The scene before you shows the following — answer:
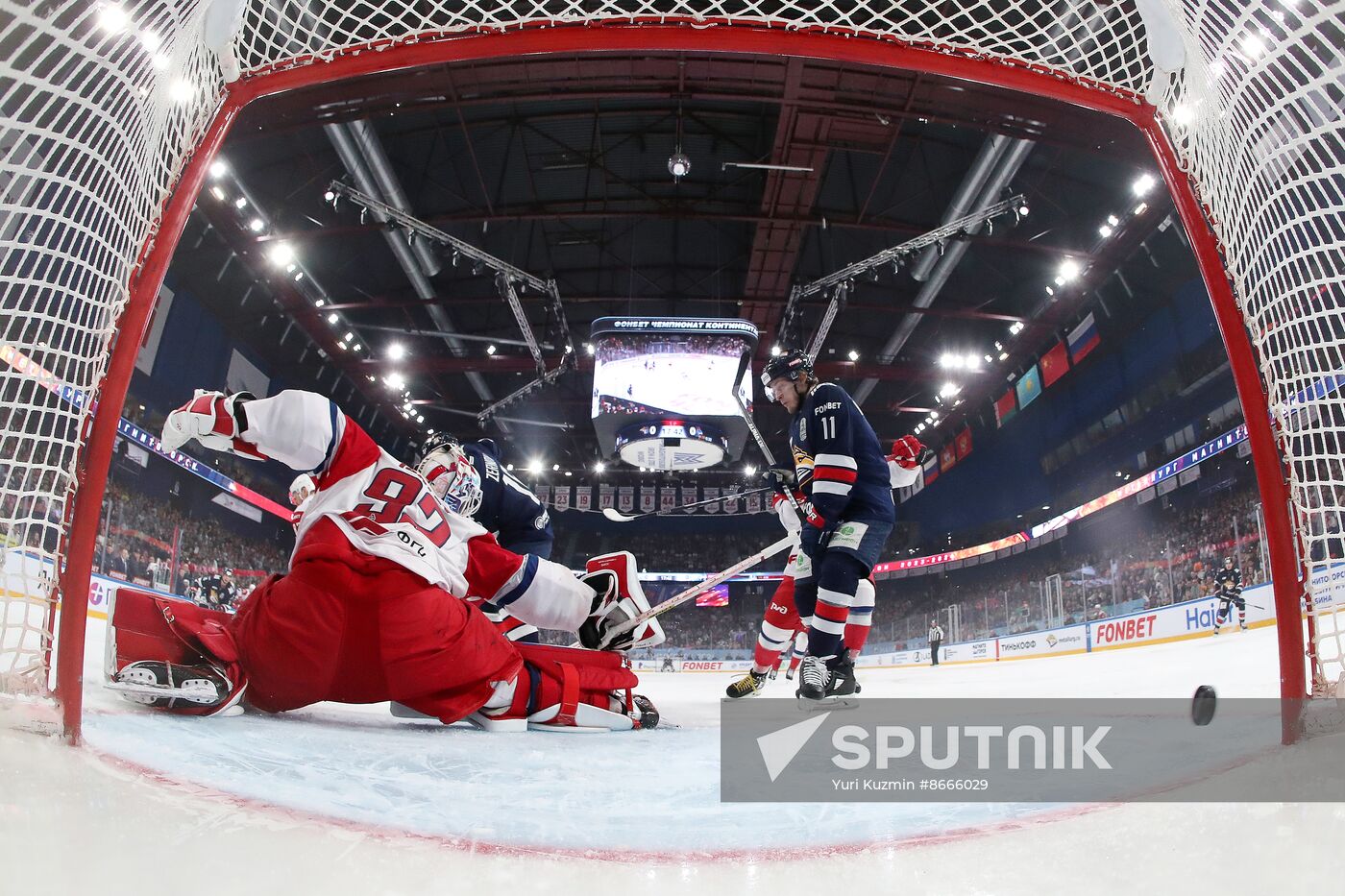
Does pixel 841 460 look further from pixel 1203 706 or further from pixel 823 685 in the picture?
pixel 1203 706

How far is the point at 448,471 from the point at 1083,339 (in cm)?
1227

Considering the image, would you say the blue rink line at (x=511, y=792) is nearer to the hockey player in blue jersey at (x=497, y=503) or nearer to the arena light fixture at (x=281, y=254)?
the hockey player in blue jersey at (x=497, y=503)

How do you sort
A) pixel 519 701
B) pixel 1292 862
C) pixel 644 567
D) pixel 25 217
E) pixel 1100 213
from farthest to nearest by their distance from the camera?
pixel 644 567 → pixel 1100 213 → pixel 519 701 → pixel 25 217 → pixel 1292 862

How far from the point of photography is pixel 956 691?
3.67 metres

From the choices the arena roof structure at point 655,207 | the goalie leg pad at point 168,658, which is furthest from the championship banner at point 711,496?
the goalie leg pad at point 168,658

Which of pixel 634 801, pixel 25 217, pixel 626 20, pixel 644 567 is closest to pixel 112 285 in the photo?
pixel 25 217

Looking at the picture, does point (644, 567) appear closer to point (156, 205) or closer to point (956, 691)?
point (956, 691)

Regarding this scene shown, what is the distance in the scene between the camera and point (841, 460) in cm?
235

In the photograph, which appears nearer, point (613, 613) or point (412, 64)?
point (412, 64)

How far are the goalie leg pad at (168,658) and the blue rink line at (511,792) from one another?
3.2 inches

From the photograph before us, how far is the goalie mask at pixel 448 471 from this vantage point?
2539 mm

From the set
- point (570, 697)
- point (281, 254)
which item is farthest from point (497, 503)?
point (281, 254)

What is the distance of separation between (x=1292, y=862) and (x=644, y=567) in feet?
62.5

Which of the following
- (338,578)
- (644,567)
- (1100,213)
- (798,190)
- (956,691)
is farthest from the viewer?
(644,567)
